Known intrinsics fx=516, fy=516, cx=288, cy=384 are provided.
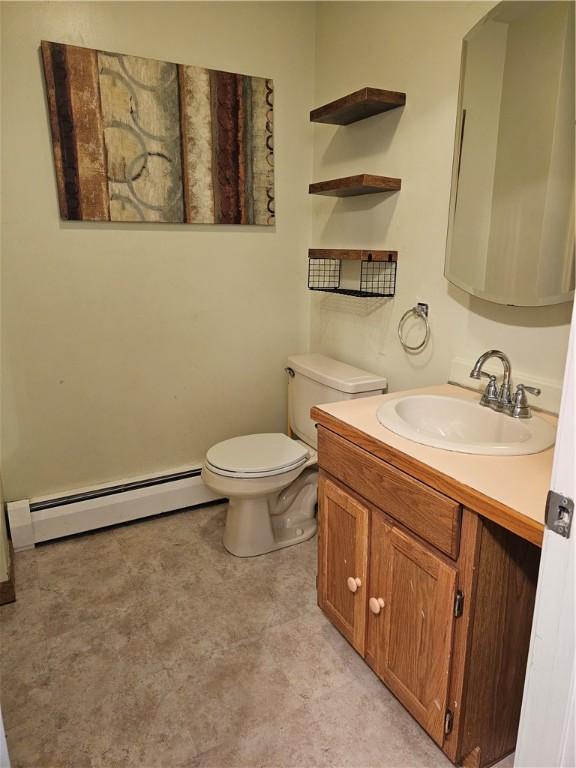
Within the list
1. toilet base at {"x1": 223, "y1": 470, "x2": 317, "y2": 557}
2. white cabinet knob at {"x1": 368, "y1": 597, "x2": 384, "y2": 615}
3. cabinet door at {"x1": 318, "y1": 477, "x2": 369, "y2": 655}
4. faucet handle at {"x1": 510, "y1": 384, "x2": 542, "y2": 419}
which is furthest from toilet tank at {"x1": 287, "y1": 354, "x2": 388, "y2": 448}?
white cabinet knob at {"x1": 368, "y1": 597, "x2": 384, "y2": 615}

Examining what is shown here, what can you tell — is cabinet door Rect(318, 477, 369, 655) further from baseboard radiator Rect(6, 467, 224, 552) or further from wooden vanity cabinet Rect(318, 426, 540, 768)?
baseboard radiator Rect(6, 467, 224, 552)

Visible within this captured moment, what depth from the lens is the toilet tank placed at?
2.09 meters

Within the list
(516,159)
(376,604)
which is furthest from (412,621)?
(516,159)

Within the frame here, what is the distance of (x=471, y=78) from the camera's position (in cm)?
165

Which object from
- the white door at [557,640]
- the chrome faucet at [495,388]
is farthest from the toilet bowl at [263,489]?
the white door at [557,640]

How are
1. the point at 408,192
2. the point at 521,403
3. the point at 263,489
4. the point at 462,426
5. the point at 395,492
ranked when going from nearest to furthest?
the point at 395,492 < the point at 521,403 < the point at 462,426 < the point at 408,192 < the point at 263,489

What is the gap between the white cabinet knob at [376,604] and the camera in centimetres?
144

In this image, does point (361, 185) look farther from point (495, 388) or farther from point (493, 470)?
point (493, 470)

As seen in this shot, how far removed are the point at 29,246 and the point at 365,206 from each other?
4.59 ft

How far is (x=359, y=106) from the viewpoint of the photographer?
198 cm

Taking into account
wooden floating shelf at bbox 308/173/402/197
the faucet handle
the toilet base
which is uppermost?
wooden floating shelf at bbox 308/173/402/197

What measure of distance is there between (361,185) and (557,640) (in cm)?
165

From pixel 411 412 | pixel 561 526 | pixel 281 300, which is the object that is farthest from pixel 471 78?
pixel 561 526

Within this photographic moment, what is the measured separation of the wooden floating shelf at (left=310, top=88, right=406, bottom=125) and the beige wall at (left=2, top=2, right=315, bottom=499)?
1.26 ft
